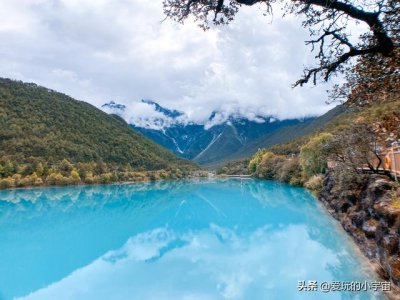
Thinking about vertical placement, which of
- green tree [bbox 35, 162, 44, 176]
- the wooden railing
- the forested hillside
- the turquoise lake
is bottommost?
the turquoise lake

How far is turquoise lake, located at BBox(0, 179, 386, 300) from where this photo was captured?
14.2 meters

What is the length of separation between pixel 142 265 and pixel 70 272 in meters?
3.76

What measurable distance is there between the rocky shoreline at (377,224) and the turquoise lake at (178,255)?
0.72 meters

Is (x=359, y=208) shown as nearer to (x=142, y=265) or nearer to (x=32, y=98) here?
(x=142, y=265)

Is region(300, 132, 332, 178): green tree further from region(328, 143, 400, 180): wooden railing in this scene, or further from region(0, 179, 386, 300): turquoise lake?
region(328, 143, 400, 180): wooden railing

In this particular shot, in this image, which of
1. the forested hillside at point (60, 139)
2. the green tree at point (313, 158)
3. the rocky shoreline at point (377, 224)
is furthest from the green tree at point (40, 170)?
the rocky shoreline at point (377, 224)

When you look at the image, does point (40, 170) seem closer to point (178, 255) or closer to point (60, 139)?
point (60, 139)

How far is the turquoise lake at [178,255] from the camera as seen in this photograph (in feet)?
46.8

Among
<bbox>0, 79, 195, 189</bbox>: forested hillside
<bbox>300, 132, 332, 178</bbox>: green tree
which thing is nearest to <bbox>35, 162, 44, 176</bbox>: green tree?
<bbox>0, 79, 195, 189</bbox>: forested hillside

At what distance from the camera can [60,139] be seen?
312ft

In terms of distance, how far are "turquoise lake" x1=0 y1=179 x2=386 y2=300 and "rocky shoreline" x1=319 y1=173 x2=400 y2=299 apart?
28.2 inches

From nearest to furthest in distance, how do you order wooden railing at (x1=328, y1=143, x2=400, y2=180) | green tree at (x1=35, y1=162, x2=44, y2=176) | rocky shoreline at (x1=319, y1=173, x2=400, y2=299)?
1. rocky shoreline at (x1=319, y1=173, x2=400, y2=299)
2. wooden railing at (x1=328, y1=143, x2=400, y2=180)
3. green tree at (x1=35, y1=162, x2=44, y2=176)

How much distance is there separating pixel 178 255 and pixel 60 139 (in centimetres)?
8397

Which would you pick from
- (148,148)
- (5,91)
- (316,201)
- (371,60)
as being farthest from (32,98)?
(371,60)
